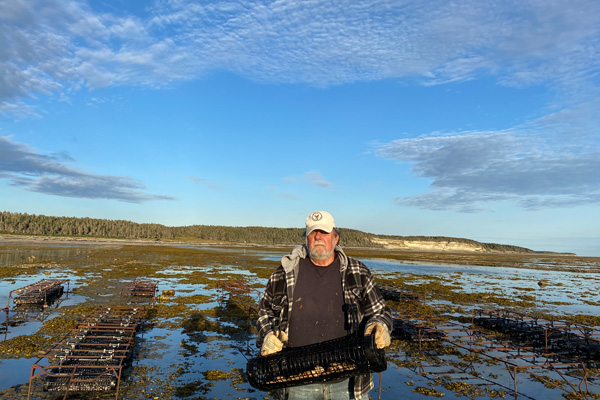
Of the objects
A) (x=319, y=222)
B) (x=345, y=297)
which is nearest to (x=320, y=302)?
(x=345, y=297)

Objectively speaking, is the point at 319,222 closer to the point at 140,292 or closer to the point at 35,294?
the point at 140,292

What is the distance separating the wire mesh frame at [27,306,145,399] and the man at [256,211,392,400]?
24.8 ft

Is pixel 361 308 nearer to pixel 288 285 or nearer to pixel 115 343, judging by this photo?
pixel 288 285

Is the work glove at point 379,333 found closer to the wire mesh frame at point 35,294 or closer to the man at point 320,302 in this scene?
the man at point 320,302

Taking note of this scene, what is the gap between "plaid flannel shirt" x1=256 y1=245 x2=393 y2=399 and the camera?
14.0 feet

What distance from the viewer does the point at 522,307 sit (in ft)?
102

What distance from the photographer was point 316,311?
166 inches

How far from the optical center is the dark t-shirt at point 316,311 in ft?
13.8

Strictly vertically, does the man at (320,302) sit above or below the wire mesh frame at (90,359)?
above

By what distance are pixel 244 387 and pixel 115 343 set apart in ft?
Answer: 17.8

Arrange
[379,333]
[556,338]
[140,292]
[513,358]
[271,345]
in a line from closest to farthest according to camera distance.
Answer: [379,333]
[271,345]
[513,358]
[556,338]
[140,292]

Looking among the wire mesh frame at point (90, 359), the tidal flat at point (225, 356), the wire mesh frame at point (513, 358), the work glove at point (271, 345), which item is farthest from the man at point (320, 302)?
the wire mesh frame at point (513, 358)

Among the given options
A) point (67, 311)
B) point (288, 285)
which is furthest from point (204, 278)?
point (288, 285)

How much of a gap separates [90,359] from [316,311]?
36.1 ft
